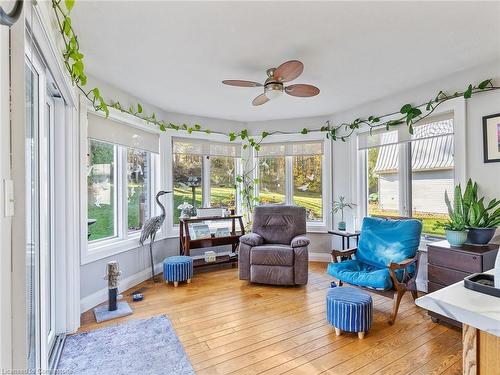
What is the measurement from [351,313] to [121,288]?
262cm

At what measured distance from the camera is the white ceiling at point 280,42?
180cm

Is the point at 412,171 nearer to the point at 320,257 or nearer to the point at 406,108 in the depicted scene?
the point at 406,108

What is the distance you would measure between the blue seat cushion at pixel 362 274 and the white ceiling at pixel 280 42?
2.04 m

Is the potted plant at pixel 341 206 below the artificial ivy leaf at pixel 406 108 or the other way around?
below

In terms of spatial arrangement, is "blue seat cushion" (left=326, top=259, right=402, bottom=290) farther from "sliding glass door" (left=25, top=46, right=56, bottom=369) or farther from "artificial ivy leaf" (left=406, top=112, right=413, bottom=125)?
"sliding glass door" (left=25, top=46, right=56, bottom=369)

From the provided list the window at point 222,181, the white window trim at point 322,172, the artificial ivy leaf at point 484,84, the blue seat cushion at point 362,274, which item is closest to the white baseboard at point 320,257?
the white window trim at point 322,172

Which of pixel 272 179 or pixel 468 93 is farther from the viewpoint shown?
pixel 272 179

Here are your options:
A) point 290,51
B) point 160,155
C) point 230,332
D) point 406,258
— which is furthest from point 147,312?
point 290,51

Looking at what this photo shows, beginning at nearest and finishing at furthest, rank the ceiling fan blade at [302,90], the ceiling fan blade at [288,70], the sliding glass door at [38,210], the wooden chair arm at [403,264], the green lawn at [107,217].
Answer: the sliding glass door at [38,210]
the ceiling fan blade at [288,70]
the wooden chair arm at [403,264]
the ceiling fan blade at [302,90]
the green lawn at [107,217]

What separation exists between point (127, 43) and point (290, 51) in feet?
4.52

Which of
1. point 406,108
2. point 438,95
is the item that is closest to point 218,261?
point 406,108

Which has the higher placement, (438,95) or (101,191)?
(438,95)

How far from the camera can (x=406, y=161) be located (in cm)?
348

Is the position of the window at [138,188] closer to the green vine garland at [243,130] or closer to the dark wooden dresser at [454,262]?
the green vine garland at [243,130]
